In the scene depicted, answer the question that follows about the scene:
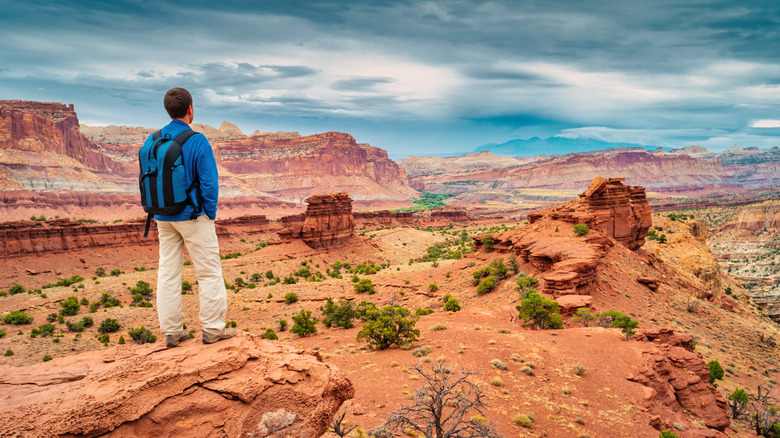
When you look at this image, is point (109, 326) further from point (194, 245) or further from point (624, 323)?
point (624, 323)

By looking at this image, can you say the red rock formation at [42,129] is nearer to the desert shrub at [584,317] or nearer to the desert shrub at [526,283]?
the desert shrub at [526,283]

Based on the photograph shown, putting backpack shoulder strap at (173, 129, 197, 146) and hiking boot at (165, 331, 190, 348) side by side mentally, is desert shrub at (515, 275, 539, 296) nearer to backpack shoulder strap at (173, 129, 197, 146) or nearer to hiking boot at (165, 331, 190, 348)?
hiking boot at (165, 331, 190, 348)

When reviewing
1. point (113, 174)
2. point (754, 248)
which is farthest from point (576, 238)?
point (113, 174)

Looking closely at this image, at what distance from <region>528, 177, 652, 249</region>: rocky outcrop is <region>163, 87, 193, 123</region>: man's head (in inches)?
999

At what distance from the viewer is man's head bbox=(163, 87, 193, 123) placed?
511 cm

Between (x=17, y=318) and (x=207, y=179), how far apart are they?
31.6m

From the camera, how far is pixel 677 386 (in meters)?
11.5

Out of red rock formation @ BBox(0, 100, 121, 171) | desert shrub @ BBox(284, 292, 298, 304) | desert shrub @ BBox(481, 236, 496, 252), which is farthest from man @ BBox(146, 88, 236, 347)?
red rock formation @ BBox(0, 100, 121, 171)

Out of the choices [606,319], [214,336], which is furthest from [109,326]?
[606,319]

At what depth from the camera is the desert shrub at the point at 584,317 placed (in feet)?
52.2

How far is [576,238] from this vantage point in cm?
2375

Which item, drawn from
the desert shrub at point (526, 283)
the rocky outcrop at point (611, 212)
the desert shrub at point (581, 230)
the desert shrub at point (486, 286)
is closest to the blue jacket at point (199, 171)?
the desert shrub at point (526, 283)

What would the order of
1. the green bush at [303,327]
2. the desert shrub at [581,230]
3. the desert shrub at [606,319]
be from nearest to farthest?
the desert shrub at [606,319]
the green bush at [303,327]
the desert shrub at [581,230]

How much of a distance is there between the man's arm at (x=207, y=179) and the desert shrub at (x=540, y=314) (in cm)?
1331
